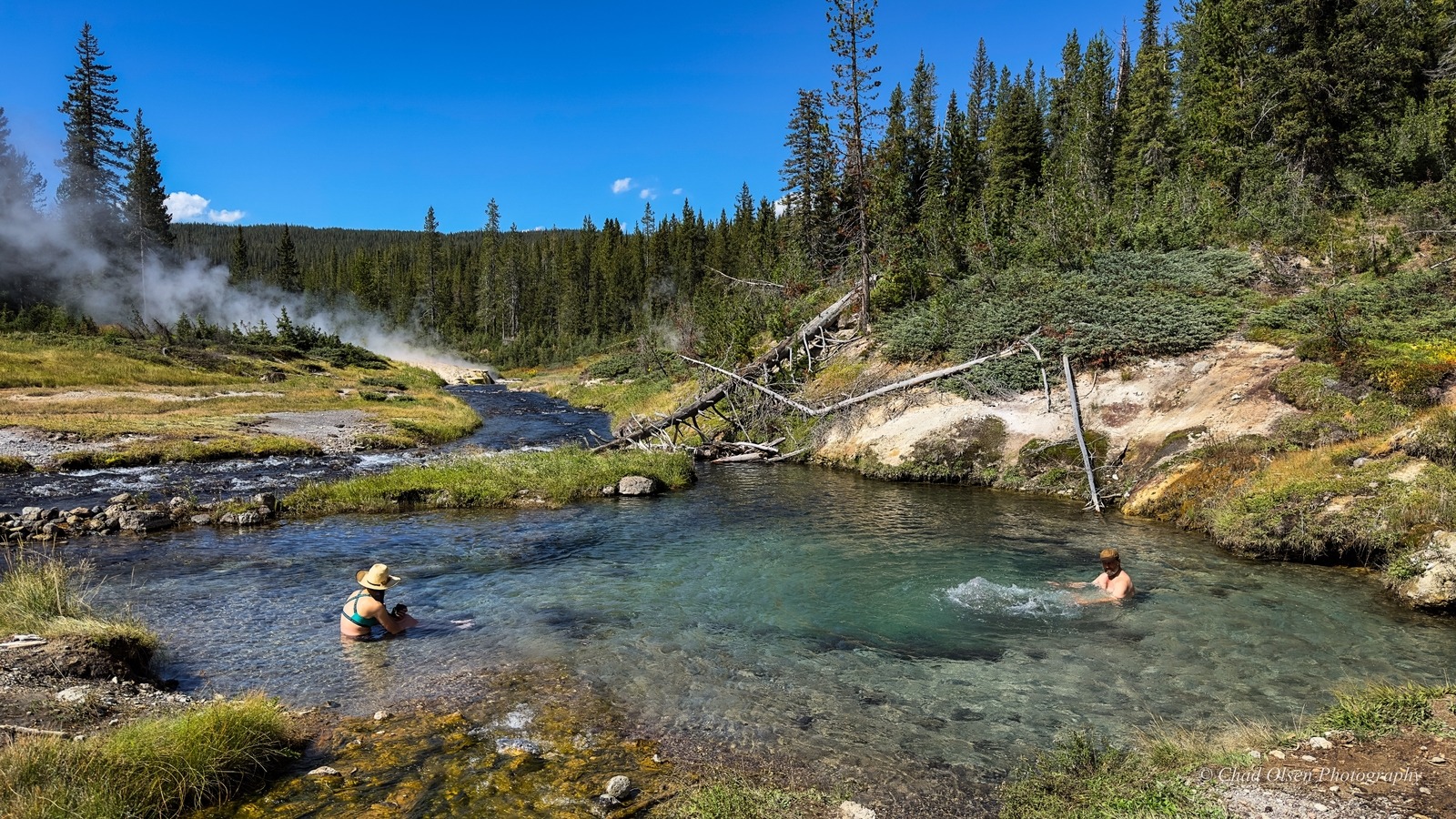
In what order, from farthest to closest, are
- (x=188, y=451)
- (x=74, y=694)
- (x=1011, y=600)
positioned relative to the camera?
(x=188, y=451)
(x=1011, y=600)
(x=74, y=694)

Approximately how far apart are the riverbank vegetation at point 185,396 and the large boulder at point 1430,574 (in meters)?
31.4

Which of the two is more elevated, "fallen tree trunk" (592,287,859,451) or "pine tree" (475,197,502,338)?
"pine tree" (475,197,502,338)

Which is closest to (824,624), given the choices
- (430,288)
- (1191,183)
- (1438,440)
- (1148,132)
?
(1438,440)

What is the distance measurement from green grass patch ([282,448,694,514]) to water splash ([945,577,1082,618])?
11.5 metres

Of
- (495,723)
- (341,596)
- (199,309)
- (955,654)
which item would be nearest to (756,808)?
(495,723)

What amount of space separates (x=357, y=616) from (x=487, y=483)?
412 inches

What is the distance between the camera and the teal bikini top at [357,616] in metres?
10.1

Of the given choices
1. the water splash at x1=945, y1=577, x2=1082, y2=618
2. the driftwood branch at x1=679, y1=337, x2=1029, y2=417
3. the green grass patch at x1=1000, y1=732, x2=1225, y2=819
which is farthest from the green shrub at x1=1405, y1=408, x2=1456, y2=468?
the driftwood branch at x1=679, y1=337, x2=1029, y2=417

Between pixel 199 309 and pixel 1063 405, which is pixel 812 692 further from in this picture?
pixel 199 309

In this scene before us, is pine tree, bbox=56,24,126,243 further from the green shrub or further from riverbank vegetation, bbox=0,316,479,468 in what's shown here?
the green shrub

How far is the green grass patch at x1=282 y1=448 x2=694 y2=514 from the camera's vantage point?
1930 cm

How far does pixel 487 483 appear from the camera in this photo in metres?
20.4

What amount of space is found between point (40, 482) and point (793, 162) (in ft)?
203

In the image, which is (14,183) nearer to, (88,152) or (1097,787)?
(88,152)
